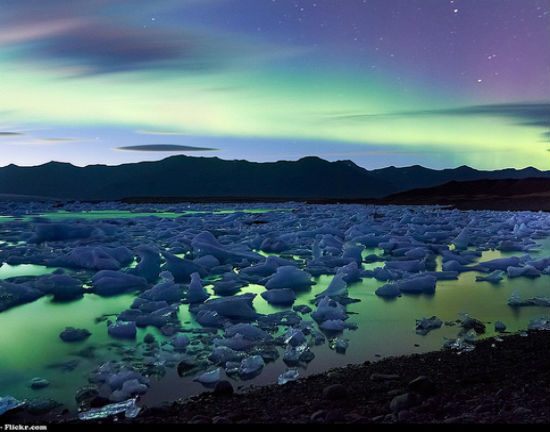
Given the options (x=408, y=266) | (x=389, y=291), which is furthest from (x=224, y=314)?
(x=408, y=266)

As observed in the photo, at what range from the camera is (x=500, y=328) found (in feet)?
14.0

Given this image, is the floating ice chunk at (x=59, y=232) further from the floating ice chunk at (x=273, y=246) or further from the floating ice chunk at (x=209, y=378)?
the floating ice chunk at (x=209, y=378)

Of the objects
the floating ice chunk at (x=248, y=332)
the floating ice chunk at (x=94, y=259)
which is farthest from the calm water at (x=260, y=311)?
the floating ice chunk at (x=94, y=259)

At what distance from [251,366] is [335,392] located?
2.78 ft

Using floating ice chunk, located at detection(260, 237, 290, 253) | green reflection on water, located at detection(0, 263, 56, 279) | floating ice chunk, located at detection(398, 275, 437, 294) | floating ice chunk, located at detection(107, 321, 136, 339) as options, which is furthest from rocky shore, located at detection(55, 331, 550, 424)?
floating ice chunk, located at detection(260, 237, 290, 253)

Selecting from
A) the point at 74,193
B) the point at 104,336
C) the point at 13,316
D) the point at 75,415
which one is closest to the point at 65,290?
the point at 13,316

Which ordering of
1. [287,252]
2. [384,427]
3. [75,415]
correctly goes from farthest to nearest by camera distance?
[287,252] → [75,415] → [384,427]

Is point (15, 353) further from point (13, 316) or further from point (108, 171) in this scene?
point (108, 171)

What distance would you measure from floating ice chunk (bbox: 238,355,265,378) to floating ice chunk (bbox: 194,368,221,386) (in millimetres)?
185

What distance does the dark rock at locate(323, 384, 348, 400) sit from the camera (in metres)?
2.57

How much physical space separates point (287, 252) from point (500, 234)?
659 centimetres

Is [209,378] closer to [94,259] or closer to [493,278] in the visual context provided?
[493,278]

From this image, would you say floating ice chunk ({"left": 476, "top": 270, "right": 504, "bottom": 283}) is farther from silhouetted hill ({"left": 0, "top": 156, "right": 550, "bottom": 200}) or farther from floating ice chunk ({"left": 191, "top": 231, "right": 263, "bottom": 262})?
silhouetted hill ({"left": 0, "top": 156, "right": 550, "bottom": 200})

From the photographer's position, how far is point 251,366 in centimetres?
329
